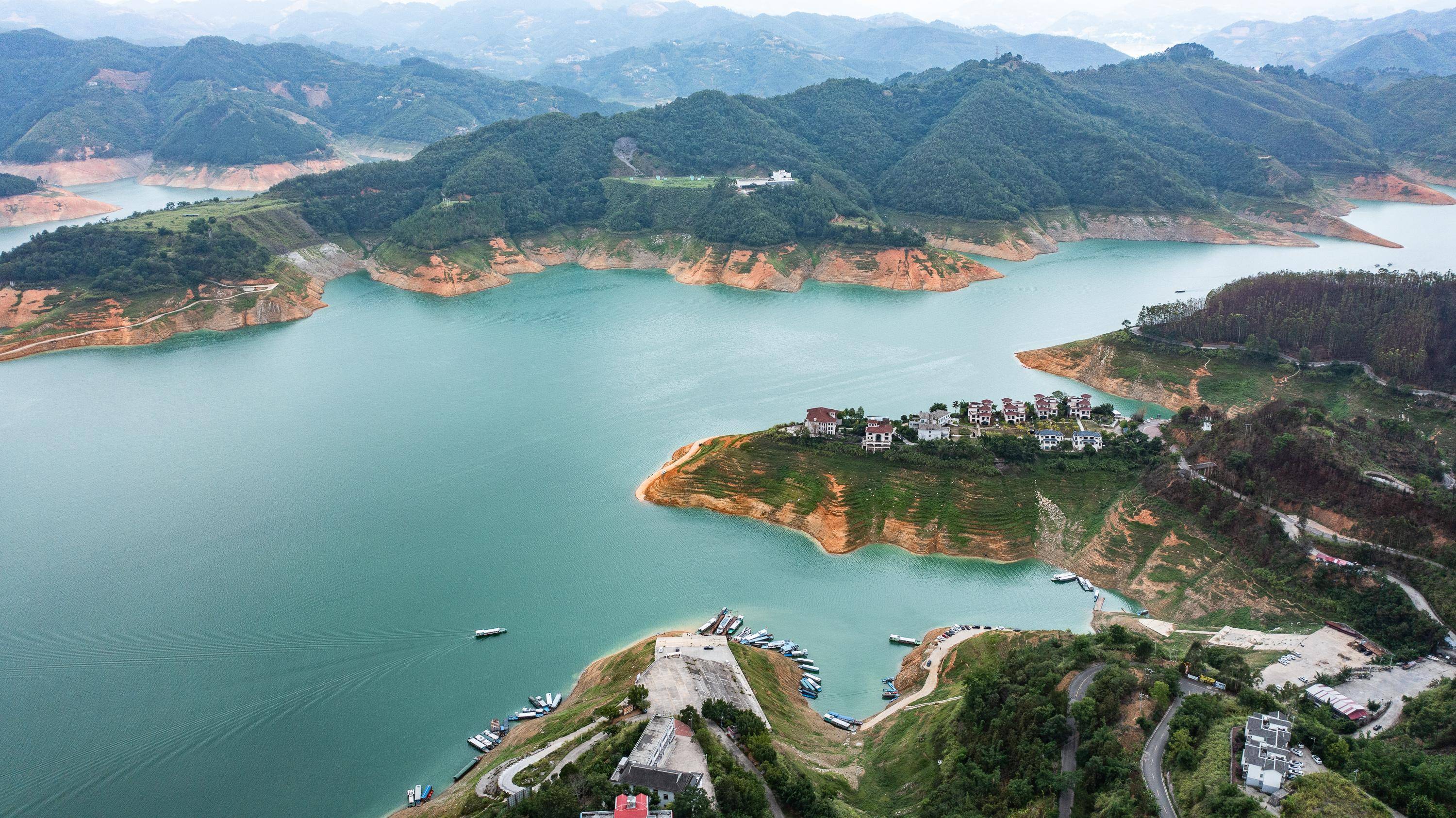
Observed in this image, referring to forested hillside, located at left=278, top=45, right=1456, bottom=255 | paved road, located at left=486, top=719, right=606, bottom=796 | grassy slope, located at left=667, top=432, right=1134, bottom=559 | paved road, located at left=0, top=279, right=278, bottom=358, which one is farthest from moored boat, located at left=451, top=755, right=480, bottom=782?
forested hillside, located at left=278, top=45, right=1456, bottom=255

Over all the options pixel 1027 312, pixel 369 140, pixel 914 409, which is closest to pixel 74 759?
pixel 914 409

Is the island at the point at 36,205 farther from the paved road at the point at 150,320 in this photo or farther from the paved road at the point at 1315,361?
the paved road at the point at 1315,361

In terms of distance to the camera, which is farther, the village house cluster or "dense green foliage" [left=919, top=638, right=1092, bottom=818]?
the village house cluster

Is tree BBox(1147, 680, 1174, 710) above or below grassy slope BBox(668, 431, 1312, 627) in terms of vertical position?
above

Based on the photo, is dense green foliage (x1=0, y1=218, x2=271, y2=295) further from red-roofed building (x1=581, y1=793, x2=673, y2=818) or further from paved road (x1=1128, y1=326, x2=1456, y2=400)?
paved road (x1=1128, y1=326, x2=1456, y2=400)

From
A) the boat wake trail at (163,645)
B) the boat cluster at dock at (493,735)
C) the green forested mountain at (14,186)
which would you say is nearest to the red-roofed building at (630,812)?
the boat cluster at dock at (493,735)

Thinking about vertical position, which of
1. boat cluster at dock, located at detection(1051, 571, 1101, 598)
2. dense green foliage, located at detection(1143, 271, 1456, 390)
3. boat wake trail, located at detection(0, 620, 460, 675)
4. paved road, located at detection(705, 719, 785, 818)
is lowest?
boat wake trail, located at detection(0, 620, 460, 675)
